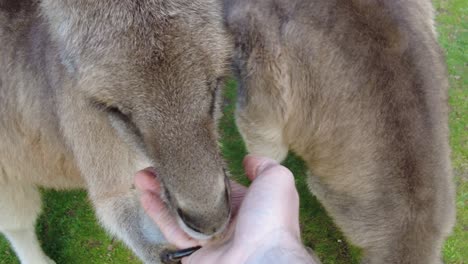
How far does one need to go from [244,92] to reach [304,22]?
615 mm

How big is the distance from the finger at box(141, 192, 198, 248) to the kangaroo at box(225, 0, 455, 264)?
131cm

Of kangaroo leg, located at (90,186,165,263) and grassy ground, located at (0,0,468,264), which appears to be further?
grassy ground, located at (0,0,468,264)

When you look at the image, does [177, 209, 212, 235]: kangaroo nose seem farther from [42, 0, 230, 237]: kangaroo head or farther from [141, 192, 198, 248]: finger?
[141, 192, 198, 248]: finger

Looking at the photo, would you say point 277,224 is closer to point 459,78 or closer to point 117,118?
point 117,118

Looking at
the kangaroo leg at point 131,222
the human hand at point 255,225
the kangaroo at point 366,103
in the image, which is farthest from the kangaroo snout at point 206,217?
the kangaroo at point 366,103

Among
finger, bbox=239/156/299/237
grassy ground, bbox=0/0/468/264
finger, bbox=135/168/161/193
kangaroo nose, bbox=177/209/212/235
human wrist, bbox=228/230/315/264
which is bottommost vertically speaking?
grassy ground, bbox=0/0/468/264

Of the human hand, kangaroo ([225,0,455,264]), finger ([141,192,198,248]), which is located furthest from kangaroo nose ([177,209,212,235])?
kangaroo ([225,0,455,264])

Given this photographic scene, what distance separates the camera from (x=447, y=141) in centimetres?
300

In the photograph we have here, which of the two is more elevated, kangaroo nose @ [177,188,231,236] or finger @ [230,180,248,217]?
kangaroo nose @ [177,188,231,236]

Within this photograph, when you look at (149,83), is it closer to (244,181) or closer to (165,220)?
(165,220)

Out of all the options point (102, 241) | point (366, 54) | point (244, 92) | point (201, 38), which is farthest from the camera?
point (102, 241)

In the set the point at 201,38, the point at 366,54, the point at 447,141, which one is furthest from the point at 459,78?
the point at 201,38

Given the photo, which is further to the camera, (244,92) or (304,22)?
(244,92)

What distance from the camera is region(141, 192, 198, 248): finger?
2.01 metres
